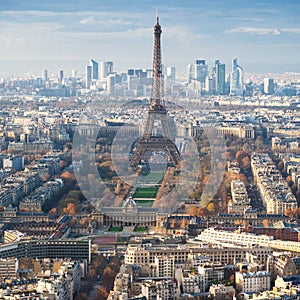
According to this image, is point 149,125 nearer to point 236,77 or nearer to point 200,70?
point 200,70

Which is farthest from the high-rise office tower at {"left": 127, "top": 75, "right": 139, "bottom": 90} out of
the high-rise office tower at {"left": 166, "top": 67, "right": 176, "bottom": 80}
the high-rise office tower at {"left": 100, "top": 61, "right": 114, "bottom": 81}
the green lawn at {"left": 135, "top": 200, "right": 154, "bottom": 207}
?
the green lawn at {"left": 135, "top": 200, "right": 154, "bottom": 207}

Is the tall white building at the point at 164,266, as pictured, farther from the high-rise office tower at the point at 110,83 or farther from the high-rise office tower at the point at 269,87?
the high-rise office tower at the point at 269,87

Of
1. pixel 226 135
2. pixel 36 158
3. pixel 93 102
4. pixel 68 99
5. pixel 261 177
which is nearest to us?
pixel 261 177

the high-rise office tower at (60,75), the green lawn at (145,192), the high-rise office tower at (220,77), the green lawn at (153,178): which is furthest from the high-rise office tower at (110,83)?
the green lawn at (145,192)

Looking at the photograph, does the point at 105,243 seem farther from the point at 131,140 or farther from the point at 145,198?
the point at 131,140

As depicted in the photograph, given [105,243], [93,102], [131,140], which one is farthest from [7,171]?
[93,102]

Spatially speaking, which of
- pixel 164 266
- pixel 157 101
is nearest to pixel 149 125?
pixel 157 101
